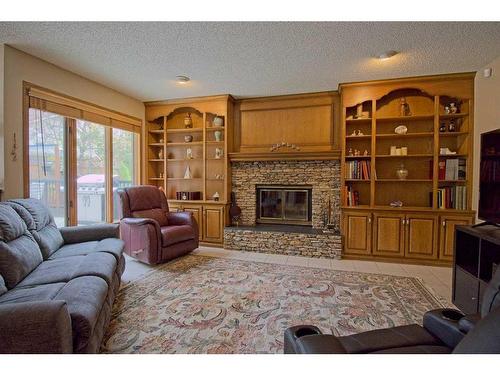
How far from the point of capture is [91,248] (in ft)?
8.36

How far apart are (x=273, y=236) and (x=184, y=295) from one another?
72.8 inches

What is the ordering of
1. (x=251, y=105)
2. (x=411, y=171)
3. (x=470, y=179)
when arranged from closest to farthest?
(x=470, y=179) → (x=411, y=171) → (x=251, y=105)

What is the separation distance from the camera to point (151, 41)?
2525 millimetres

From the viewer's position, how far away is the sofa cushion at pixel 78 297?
137 cm

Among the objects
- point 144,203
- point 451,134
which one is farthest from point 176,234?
point 451,134

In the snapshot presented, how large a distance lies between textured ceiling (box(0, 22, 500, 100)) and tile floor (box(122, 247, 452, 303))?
2.51m

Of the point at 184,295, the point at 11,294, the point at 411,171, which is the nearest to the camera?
the point at 11,294

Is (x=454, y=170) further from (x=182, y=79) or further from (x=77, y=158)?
(x=77, y=158)

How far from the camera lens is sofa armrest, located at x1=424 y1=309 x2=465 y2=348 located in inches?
47.4

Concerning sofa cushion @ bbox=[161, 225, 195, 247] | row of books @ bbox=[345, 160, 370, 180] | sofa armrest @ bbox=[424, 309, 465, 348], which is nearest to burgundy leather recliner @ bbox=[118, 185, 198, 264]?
sofa cushion @ bbox=[161, 225, 195, 247]
